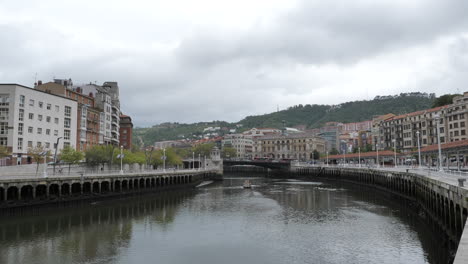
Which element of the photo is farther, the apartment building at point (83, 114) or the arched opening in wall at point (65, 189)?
the apartment building at point (83, 114)

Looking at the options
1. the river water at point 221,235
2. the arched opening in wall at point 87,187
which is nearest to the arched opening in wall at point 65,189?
the arched opening in wall at point 87,187

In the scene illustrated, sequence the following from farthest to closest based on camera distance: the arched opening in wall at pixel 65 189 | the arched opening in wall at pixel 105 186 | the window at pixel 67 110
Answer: the window at pixel 67 110, the arched opening in wall at pixel 105 186, the arched opening in wall at pixel 65 189

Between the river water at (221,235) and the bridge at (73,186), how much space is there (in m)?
2.01

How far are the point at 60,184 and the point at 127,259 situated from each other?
3052 centimetres

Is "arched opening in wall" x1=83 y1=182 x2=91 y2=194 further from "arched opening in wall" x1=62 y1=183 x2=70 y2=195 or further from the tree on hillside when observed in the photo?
the tree on hillside

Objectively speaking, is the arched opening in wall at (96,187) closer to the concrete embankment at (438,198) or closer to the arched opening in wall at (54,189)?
the arched opening in wall at (54,189)

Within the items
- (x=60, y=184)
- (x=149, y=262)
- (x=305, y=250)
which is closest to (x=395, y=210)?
(x=305, y=250)

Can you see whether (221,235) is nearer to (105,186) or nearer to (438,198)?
(438,198)

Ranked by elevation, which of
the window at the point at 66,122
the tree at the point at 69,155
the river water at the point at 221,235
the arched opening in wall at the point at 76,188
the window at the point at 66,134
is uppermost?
the window at the point at 66,122

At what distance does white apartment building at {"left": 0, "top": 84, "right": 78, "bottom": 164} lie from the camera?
75.1 m

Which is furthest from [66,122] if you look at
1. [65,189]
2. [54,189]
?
[54,189]

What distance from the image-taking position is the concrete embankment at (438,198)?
24.4 meters

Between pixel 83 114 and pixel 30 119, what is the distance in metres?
18.5

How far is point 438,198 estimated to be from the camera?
35000 mm
